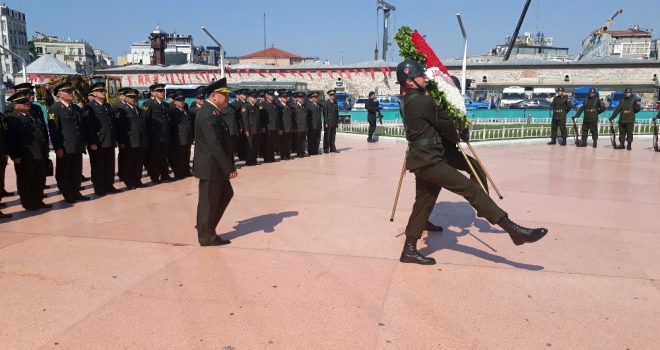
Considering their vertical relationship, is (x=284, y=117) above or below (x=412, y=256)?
above

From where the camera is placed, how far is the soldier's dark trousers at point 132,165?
798cm

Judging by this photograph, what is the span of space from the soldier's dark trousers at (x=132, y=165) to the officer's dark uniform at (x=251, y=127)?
257 centimetres

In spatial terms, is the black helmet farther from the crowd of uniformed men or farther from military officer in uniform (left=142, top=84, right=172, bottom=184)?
military officer in uniform (left=142, top=84, right=172, bottom=184)

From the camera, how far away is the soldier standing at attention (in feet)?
22.5

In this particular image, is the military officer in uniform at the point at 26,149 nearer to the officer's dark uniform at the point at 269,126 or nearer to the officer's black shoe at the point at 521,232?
the officer's dark uniform at the point at 269,126

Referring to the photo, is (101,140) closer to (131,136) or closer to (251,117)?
(131,136)

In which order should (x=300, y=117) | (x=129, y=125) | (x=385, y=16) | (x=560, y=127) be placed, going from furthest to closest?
(x=385, y=16) < (x=560, y=127) < (x=300, y=117) < (x=129, y=125)

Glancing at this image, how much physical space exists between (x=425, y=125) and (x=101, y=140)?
16.9 ft

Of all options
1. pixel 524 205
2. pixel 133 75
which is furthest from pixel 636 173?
pixel 133 75

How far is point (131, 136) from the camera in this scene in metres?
7.89

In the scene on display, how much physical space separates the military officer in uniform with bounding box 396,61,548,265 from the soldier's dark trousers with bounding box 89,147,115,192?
5.01 meters

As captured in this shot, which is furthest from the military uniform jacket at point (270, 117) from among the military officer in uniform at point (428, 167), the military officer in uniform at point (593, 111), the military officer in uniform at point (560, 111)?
the military officer in uniform at point (593, 111)

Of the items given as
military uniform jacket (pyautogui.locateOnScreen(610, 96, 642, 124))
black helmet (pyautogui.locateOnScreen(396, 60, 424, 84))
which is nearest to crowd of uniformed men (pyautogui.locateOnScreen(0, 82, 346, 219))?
black helmet (pyautogui.locateOnScreen(396, 60, 424, 84))

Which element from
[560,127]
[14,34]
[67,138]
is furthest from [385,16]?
[14,34]
